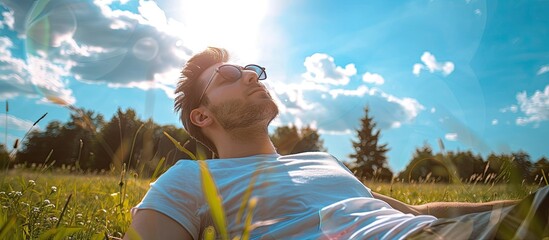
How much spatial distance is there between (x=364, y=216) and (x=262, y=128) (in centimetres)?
141

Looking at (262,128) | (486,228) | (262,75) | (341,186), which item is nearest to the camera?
(486,228)

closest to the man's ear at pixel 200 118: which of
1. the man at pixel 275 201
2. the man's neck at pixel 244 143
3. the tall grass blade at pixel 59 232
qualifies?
the man at pixel 275 201

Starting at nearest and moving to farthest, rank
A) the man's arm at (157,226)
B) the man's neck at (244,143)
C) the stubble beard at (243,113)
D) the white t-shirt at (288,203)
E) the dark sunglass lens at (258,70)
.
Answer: the white t-shirt at (288,203) → the man's arm at (157,226) → the man's neck at (244,143) → the stubble beard at (243,113) → the dark sunglass lens at (258,70)

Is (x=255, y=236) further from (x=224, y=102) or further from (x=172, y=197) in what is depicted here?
(x=224, y=102)

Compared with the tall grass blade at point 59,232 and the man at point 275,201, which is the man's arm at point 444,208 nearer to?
the man at point 275,201

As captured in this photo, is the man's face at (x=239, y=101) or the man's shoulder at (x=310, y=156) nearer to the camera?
the man's shoulder at (x=310, y=156)

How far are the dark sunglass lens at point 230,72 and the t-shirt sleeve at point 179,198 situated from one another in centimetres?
126

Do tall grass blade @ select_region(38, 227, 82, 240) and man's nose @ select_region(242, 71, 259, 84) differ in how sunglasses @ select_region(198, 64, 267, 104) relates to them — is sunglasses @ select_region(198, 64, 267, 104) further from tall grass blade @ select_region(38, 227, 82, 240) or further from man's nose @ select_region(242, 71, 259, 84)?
tall grass blade @ select_region(38, 227, 82, 240)

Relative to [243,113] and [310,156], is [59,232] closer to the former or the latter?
[310,156]

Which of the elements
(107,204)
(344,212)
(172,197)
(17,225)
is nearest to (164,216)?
(172,197)

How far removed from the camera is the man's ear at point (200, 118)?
11.2 ft

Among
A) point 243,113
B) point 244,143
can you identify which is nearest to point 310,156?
point 244,143

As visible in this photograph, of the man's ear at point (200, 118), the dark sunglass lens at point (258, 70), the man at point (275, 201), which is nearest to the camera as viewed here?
the man at point (275, 201)

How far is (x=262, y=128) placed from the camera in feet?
10.6
